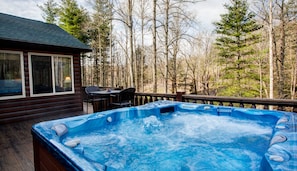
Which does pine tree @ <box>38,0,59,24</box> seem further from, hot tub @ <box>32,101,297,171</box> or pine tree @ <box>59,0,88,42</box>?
hot tub @ <box>32,101,297,171</box>

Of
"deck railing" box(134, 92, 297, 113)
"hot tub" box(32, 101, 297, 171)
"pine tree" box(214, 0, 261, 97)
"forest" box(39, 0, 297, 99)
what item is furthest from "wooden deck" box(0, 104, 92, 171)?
"pine tree" box(214, 0, 261, 97)

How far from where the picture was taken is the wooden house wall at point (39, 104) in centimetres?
479

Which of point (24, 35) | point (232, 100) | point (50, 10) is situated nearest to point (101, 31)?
point (50, 10)

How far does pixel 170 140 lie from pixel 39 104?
4.59 metres

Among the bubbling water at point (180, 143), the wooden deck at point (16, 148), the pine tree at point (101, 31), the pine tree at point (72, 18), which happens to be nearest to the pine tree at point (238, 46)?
the pine tree at point (101, 31)

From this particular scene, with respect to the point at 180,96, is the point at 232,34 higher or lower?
higher

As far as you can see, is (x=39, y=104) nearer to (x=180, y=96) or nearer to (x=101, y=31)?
(x=180, y=96)

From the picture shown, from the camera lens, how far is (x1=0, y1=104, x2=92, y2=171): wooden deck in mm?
2397

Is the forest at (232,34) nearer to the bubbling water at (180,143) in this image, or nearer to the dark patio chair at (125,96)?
the dark patio chair at (125,96)

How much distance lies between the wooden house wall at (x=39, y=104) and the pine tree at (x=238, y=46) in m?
9.85

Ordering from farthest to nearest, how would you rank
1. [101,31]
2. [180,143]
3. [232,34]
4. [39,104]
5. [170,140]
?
[101,31] → [232,34] → [39,104] → [170,140] → [180,143]

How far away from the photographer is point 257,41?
35.4 ft

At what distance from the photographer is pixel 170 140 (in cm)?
280

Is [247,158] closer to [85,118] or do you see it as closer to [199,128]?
[199,128]
